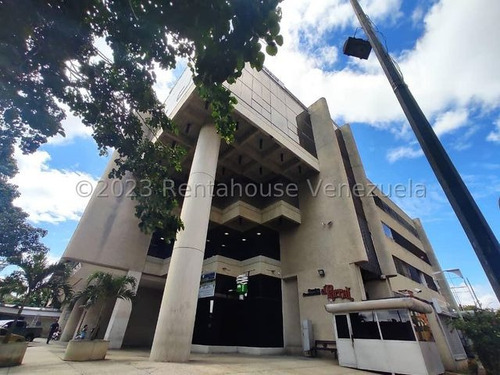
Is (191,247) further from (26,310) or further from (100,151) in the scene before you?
(26,310)

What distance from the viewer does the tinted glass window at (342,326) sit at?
10305 mm

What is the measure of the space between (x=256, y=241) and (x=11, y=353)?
1391 centimetres

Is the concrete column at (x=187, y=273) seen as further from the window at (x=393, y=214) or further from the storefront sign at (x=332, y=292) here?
the window at (x=393, y=214)

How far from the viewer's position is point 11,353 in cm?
653

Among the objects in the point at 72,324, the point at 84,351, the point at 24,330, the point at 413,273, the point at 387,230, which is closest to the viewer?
the point at 84,351

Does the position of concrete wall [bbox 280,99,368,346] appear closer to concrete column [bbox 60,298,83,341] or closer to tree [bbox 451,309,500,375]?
tree [bbox 451,309,500,375]

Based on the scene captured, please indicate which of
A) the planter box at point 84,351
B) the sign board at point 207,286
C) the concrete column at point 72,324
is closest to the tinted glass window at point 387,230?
the sign board at point 207,286

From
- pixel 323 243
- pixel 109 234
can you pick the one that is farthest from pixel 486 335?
pixel 109 234

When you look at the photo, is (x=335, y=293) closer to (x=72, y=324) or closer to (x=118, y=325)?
(x=118, y=325)

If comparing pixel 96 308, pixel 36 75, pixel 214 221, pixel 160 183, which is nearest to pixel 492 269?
pixel 160 183

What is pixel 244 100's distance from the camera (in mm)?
16641

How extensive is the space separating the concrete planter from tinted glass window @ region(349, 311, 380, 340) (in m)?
11.4

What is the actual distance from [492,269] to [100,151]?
775cm

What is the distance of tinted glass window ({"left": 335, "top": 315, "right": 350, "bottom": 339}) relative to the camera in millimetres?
10305
